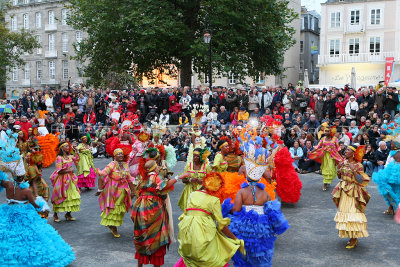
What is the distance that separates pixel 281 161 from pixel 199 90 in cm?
1194

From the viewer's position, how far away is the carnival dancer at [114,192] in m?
8.72

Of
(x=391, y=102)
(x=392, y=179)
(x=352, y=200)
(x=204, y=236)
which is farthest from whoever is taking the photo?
(x=391, y=102)

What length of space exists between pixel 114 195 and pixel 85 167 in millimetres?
4724

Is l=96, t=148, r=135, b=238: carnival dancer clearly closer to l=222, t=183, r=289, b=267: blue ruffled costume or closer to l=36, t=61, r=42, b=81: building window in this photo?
l=222, t=183, r=289, b=267: blue ruffled costume

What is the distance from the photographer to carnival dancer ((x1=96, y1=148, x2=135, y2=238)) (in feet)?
28.6

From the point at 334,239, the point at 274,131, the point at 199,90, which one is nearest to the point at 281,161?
the point at 274,131

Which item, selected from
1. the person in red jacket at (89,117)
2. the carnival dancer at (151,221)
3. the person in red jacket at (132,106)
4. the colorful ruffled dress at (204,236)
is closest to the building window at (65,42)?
the person in red jacket at (89,117)

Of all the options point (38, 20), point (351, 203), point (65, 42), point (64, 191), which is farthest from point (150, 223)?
point (38, 20)

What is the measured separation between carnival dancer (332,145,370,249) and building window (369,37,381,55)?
35335mm

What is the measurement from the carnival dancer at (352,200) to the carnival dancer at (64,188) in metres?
5.34

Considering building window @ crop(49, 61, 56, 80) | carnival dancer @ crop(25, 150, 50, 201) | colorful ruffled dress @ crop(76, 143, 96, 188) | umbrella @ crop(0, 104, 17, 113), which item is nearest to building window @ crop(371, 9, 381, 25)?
umbrella @ crop(0, 104, 17, 113)

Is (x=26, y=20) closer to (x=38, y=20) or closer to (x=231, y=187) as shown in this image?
(x=38, y=20)

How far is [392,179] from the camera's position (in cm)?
984

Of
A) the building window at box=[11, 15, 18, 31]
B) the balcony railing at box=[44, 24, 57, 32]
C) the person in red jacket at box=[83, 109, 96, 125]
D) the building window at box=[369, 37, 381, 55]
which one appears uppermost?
the building window at box=[11, 15, 18, 31]
